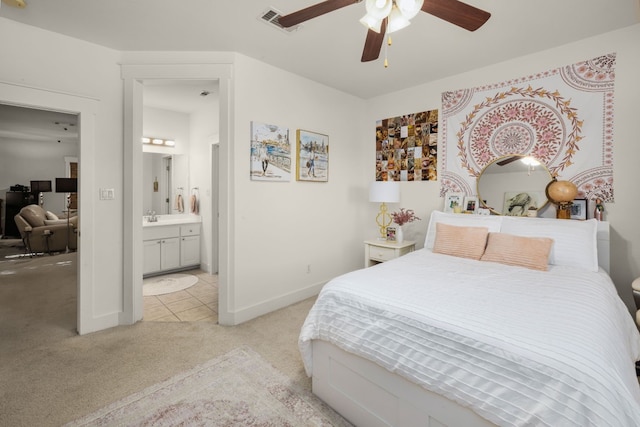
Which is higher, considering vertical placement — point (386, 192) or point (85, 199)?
point (386, 192)

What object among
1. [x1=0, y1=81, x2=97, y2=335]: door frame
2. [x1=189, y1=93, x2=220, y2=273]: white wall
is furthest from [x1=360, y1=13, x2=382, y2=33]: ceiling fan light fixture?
[x1=189, y1=93, x2=220, y2=273]: white wall

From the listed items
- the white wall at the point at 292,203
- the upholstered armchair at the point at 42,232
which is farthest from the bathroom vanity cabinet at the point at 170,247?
the upholstered armchair at the point at 42,232

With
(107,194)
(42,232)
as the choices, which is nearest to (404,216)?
(107,194)

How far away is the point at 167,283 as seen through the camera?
4188 millimetres

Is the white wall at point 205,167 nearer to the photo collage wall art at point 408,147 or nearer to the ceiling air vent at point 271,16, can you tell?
the ceiling air vent at point 271,16

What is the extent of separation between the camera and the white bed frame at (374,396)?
50.9 inches

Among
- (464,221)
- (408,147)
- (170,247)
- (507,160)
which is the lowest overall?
(170,247)

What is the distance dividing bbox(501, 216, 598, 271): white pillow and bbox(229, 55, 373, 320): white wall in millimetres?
2114

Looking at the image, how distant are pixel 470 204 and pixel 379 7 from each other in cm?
246

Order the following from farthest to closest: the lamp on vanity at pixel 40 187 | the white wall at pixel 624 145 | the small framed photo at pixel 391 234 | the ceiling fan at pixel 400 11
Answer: the lamp on vanity at pixel 40 187 → the small framed photo at pixel 391 234 → the white wall at pixel 624 145 → the ceiling fan at pixel 400 11

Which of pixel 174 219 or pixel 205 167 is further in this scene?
pixel 174 219

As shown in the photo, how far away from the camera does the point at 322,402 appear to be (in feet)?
6.03

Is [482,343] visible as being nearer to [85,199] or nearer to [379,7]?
[379,7]

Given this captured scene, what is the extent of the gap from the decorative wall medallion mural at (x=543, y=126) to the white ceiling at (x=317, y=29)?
12.4 inches
